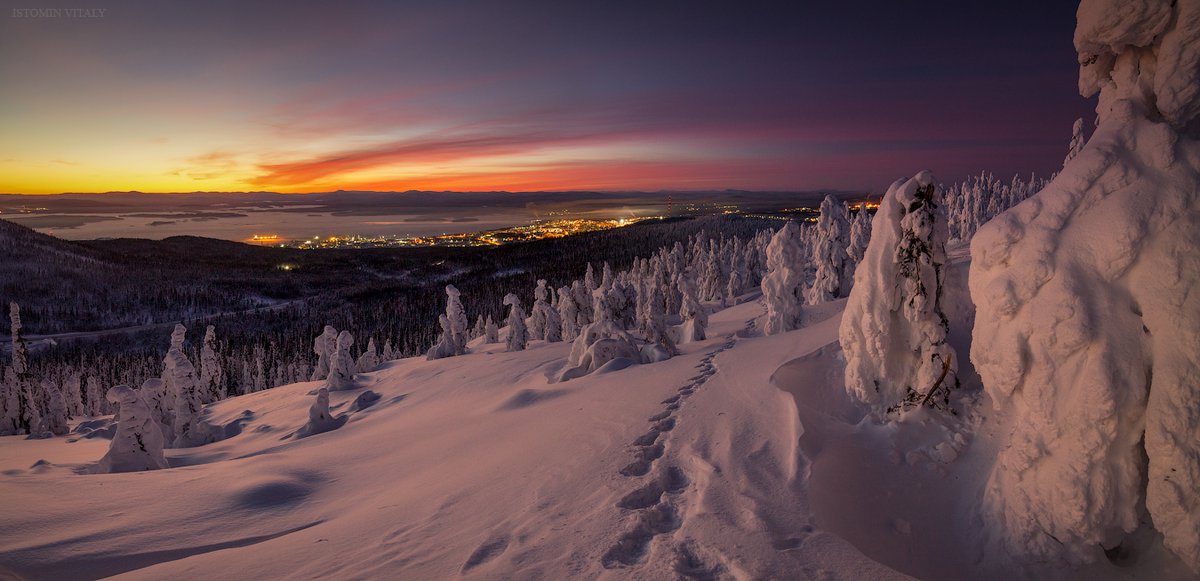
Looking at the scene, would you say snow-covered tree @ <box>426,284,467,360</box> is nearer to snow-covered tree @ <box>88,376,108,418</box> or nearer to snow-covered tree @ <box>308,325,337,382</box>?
snow-covered tree @ <box>308,325,337,382</box>

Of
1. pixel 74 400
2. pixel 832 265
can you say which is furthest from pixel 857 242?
pixel 74 400

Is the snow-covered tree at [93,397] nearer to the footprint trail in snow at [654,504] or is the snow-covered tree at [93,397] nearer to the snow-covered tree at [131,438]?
the snow-covered tree at [131,438]

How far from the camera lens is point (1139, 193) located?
505cm

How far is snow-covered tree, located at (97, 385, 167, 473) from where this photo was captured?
1430 centimetres

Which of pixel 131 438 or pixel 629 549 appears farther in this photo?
pixel 131 438

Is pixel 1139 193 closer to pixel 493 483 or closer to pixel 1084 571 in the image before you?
pixel 1084 571

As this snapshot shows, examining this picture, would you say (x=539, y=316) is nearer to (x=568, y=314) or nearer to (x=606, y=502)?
(x=568, y=314)

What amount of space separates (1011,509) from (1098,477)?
920mm

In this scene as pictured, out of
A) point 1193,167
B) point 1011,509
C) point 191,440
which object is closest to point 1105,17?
point 1193,167

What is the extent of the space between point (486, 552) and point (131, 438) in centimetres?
1511

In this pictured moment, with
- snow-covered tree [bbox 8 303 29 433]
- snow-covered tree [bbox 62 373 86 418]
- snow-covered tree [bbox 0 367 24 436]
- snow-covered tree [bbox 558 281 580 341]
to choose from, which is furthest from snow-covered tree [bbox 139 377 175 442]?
snow-covered tree [bbox 62 373 86 418]

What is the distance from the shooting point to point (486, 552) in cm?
539

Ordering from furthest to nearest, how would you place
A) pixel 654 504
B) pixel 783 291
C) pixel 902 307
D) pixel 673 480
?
pixel 783 291 < pixel 902 307 < pixel 673 480 < pixel 654 504

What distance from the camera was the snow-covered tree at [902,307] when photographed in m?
8.23
